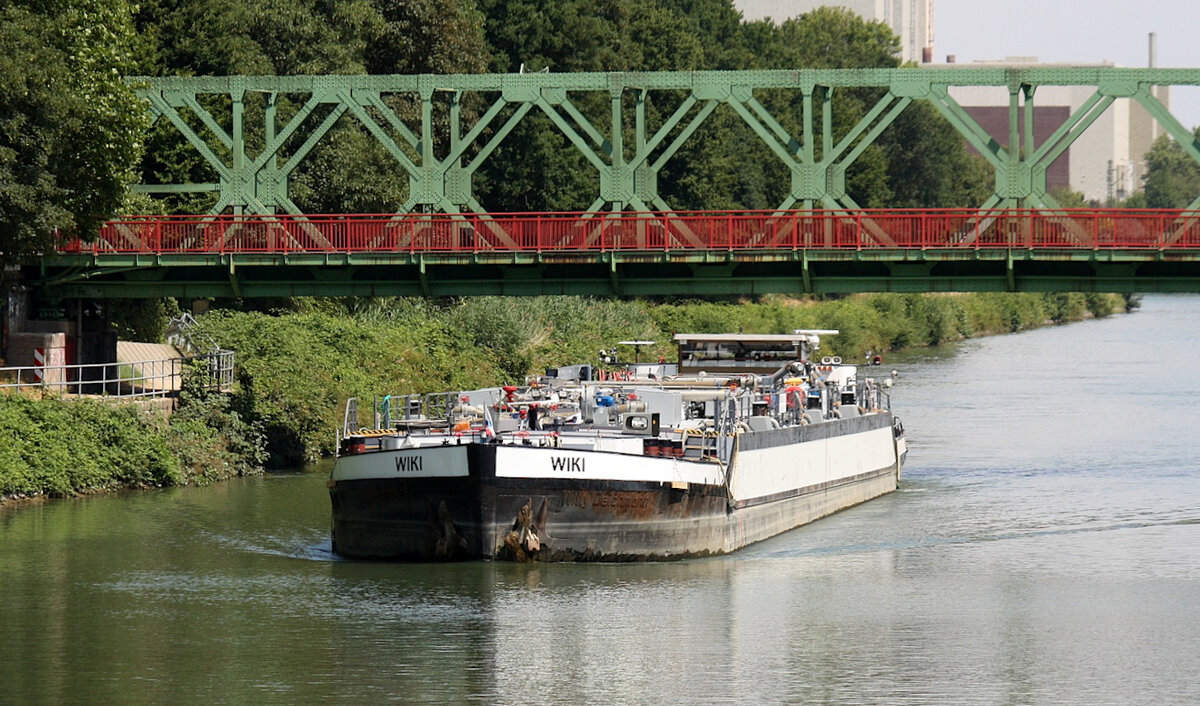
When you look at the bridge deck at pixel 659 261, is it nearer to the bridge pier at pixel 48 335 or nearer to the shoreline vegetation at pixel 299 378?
the bridge pier at pixel 48 335

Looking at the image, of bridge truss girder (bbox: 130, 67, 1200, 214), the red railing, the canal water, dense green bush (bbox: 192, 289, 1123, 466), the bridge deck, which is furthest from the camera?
bridge truss girder (bbox: 130, 67, 1200, 214)

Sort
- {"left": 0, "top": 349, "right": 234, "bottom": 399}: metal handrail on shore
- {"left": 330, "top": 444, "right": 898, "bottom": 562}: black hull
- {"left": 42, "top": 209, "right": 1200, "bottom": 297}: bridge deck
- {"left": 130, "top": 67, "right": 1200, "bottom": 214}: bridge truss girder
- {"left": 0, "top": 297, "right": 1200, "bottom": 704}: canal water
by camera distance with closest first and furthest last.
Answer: {"left": 0, "top": 297, "right": 1200, "bottom": 704}: canal water, {"left": 330, "top": 444, "right": 898, "bottom": 562}: black hull, {"left": 42, "top": 209, "right": 1200, "bottom": 297}: bridge deck, {"left": 0, "top": 349, "right": 234, "bottom": 399}: metal handrail on shore, {"left": 130, "top": 67, "right": 1200, "bottom": 214}: bridge truss girder

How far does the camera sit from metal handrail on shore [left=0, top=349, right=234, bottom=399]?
48.1m

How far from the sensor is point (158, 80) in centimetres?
5453

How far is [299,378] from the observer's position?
169ft

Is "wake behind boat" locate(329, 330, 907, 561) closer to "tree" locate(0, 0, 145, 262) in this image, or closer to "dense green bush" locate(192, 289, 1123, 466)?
"dense green bush" locate(192, 289, 1123, 466)

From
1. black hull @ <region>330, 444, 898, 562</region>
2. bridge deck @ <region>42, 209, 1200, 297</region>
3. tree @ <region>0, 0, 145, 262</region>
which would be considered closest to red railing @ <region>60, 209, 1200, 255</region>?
bridge deck @ <region>42, 209, 1200, 297</region>

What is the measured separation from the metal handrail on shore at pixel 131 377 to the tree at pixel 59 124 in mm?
3433

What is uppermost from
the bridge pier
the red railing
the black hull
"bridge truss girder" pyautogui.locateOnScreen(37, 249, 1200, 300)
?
the red railing

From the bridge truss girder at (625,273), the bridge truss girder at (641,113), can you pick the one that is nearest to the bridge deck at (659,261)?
the bridge truss girder at (625,273)

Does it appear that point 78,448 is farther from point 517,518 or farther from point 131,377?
point 517,518

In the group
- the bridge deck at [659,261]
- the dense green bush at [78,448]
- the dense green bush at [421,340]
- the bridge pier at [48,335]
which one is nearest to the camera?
the dense green bush at [78,448]

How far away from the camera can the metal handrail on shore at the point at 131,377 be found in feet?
158

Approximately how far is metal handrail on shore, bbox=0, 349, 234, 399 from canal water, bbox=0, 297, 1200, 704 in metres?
4.08
